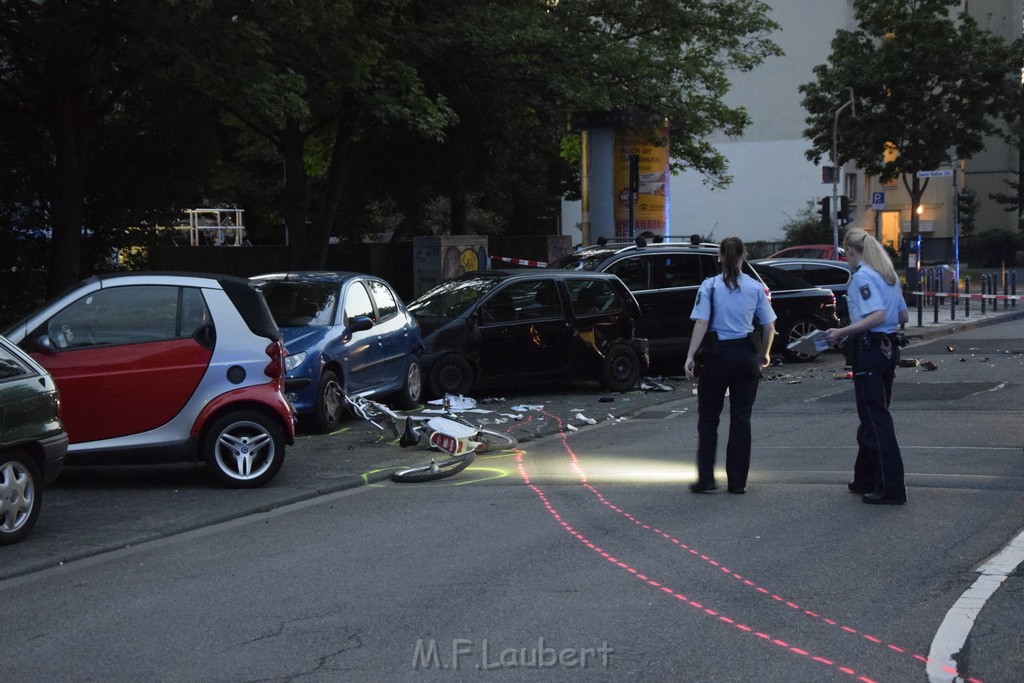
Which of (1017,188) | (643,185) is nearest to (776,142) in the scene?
(1017,188)

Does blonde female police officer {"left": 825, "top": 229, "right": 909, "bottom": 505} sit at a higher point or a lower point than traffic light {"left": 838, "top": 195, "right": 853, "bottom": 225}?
lower

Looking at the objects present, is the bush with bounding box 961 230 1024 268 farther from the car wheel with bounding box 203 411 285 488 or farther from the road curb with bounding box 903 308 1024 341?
the car wheel with bounding box 203 411 285 488

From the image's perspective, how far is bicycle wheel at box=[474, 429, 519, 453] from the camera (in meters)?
11.9

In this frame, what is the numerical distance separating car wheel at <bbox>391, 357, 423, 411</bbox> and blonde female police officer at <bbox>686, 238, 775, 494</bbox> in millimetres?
6153

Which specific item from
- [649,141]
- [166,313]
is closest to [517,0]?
[649,141]

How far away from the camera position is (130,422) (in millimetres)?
9555

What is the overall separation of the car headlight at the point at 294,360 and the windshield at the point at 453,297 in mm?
3440

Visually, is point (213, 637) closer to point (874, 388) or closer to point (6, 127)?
point (874, 388)

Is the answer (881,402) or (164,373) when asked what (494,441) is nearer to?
(164,373)

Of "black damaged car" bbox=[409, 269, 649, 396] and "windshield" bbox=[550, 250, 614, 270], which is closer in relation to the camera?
"black damaged car" bbox=[409, 269, 649, 396]

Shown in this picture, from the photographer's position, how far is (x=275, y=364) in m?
10.0

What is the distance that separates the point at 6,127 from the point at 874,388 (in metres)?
13.2

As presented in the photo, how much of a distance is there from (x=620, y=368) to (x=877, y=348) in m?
8.35

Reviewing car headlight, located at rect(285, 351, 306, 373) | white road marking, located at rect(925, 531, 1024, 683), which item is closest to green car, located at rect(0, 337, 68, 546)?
car headlight, located at rect(285, 351, 306, 373)
